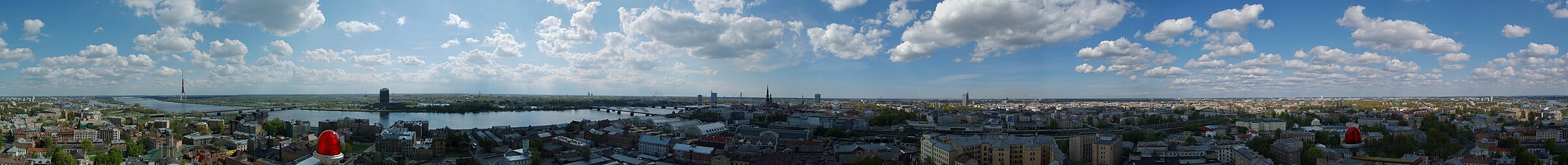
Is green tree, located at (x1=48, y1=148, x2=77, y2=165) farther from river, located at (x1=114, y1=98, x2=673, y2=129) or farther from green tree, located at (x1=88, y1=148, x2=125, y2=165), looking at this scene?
river, located at (x1=114, y1=98, x2=673, y2=129)

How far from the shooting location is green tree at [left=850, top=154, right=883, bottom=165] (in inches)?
281

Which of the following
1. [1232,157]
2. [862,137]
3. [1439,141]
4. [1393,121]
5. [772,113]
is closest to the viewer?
[1232,157]

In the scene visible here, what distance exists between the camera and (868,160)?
7.18m

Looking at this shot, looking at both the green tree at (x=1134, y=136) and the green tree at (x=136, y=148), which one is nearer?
the green tree at (x=136, y=148)

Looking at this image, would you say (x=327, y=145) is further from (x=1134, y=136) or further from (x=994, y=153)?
(x=1134, y=136)

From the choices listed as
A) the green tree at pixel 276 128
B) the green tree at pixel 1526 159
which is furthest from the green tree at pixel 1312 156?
the green tree at pixel 276 128

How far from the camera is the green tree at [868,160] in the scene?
23.4 feet

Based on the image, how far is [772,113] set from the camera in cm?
2162

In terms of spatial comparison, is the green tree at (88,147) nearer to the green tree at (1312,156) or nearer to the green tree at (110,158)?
the green tree at (110,158)

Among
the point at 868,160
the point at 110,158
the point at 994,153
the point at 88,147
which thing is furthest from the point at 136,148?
the point at 994,153

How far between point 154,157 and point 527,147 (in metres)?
3.15

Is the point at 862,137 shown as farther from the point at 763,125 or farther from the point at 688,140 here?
the point at 763,125

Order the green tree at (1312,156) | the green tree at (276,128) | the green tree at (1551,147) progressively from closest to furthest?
the green tree at (1312,156) < the green tree at (1551,147) < the green tree at (276,128)

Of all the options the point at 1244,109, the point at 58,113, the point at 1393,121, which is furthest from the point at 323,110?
the point at 1393,121
